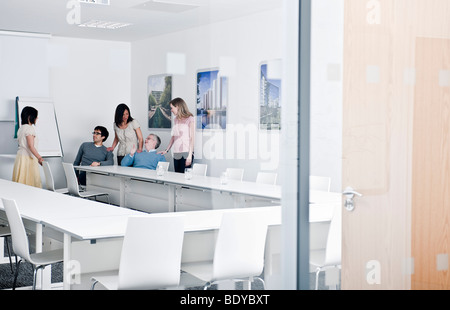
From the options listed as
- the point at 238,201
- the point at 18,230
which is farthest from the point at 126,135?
the point at 238,201

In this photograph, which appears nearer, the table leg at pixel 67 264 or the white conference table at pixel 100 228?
the white conference table at pixel 100 228

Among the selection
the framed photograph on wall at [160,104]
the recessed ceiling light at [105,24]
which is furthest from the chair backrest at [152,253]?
the recessed ceiling light at [105,24]

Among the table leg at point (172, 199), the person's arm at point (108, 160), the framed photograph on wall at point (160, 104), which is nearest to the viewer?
the framed photograph on wall at point (160, 104)

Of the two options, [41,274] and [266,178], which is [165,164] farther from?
[266,178]

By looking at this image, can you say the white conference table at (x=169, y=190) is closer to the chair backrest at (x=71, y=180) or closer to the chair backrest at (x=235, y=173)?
the chair backrest at (x=235, y=173)

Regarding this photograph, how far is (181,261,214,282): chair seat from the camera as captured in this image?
3309 mm

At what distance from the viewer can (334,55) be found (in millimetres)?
3098

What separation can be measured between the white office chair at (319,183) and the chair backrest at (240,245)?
0.29m

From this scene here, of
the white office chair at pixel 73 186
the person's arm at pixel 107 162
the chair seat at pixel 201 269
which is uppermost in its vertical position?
the person's arm at pixel 107 162

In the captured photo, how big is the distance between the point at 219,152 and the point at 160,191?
278 centimetres

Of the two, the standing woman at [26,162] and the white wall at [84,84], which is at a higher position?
the white wall at [84,84]

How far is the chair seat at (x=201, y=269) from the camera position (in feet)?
10.9

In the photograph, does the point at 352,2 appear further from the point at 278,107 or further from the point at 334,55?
the point at 278,107
